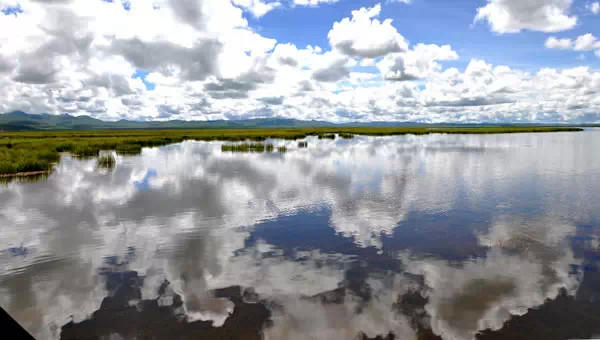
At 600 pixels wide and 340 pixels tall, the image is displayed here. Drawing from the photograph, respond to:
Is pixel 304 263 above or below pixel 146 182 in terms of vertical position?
below

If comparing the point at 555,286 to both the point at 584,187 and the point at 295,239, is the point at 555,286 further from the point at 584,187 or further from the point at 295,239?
the point at 584,187

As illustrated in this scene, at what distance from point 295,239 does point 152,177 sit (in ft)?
72.5

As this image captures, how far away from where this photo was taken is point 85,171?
36719 mm

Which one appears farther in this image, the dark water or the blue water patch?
the blue water patch

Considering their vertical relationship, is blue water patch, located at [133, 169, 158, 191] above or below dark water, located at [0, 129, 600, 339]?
above

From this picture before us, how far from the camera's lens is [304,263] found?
40.7ft

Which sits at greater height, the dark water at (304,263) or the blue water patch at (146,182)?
the blue water patch at (146,182)

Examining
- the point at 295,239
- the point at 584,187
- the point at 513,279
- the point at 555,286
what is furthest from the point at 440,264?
the point at 584,187

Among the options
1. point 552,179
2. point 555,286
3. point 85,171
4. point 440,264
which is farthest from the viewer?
point 85,171

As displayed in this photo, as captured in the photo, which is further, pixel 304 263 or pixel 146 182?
pixel 146 182

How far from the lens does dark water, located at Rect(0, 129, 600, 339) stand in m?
8.93

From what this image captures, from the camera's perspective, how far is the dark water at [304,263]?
29.3ft

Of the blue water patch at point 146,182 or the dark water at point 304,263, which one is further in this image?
the blue water patch at point 146,182

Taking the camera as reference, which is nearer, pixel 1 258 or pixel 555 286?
pixel 555 286
